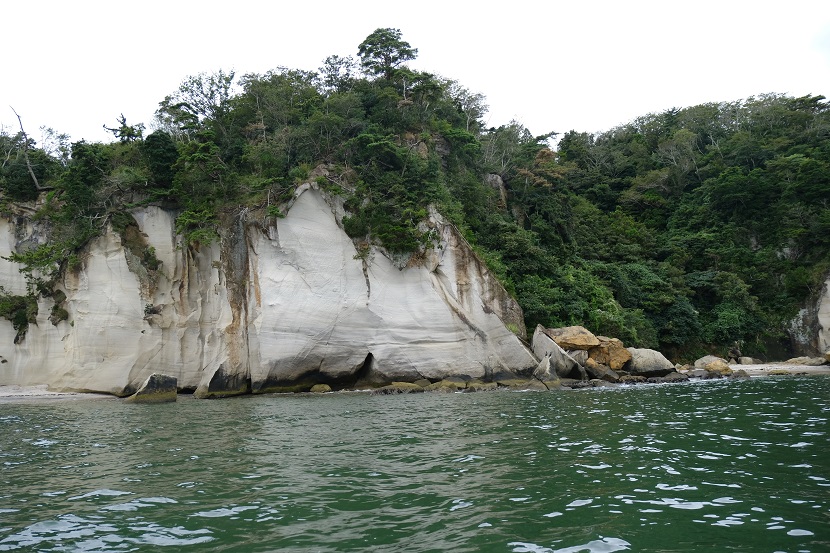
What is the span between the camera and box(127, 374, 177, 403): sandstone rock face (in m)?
21.2

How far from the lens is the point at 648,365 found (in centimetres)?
2575

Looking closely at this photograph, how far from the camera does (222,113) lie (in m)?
31.6

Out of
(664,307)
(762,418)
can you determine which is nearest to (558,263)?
(664,307)

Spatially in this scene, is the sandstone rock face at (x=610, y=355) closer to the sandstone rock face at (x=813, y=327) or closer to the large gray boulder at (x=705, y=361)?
the large gray boulder at (x=705, y=361)

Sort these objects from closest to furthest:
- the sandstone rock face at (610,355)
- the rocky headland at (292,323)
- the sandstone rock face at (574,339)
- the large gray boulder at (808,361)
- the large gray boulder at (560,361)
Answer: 1. the rocky headland at (292,323)
2. the large gray boulder at (560,361)
3. the sandstone rock face at (574,339)
4. the sandstone rock face at (610,355)
5. the large gray boulder at (808,361)

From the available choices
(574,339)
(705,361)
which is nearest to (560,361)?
(574,339)

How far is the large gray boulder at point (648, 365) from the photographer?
2564 centimetres

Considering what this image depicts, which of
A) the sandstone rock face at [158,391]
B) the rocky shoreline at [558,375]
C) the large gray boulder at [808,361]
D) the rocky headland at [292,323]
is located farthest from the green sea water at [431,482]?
the large gray boulder at [808,361]

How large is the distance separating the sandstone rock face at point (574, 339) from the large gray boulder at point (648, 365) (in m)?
1.85

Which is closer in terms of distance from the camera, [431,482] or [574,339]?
[431,482]

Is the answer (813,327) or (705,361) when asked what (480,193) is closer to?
(705,361)

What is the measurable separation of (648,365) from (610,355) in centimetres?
161

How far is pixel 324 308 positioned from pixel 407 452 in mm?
15163

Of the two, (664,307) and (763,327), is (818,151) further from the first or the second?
(664,307)
